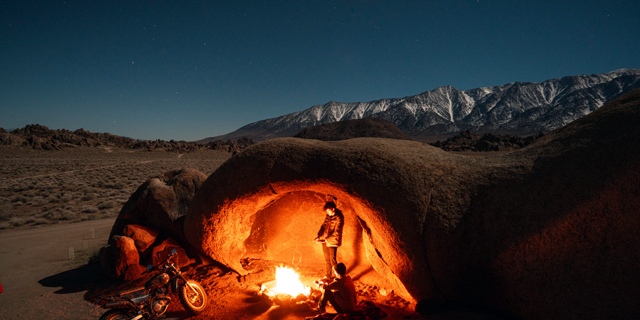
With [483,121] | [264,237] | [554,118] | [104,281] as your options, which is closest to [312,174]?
[264,237]

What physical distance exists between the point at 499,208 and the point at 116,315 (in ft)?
19.8

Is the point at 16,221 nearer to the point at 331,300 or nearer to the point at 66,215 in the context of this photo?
the point at 66,215

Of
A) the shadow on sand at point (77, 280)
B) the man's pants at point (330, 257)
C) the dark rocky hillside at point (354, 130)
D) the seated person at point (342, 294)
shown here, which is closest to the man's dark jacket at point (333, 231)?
the man's pants at point (330, 257)

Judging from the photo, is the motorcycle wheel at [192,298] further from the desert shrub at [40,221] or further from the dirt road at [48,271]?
the desert shrub at [40,221]

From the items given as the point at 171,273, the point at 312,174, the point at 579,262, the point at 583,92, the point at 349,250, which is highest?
the point at 583,92

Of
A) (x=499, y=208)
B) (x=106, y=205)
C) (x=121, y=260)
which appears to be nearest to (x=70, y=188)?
(x=106, y=205)

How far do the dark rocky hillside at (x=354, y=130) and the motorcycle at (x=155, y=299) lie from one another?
2492 inches

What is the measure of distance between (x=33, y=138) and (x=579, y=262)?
87.5m

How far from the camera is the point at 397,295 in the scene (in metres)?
5.75

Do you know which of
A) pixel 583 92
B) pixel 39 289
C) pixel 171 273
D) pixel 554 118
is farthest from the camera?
pixel 583 92

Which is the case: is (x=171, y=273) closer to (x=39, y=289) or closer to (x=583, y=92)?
(x=39, y=289)

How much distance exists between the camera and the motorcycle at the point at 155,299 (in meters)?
4.27

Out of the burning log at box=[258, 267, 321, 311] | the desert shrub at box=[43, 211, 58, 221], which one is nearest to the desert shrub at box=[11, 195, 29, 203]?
the desert shrub at box=[43, 211, 58, 221]

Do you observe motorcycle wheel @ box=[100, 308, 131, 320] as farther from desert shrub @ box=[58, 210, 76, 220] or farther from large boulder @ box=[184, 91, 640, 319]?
desert shrub @ box=[58, 210, 76, 220]
